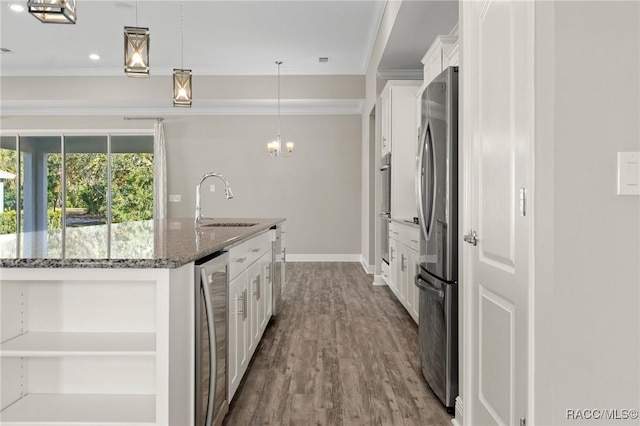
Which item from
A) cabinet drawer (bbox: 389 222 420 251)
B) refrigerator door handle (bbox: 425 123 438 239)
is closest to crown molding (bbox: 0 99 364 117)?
cabinet drawer (bbox: 389 222 420 251)

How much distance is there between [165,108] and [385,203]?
4.45 m

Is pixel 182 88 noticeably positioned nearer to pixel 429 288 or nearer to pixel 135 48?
pixel 135 48

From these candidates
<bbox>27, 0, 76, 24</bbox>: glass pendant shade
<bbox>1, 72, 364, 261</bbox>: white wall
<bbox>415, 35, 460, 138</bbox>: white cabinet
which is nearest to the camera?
<bbox>27, 0, 76, 24</bbox>: glass pendant shade

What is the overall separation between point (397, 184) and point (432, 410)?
309 centimetres

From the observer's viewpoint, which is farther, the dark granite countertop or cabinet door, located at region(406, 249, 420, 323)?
cabinet door, located at region(406, 249, 420, 323)

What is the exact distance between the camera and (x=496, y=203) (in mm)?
1701

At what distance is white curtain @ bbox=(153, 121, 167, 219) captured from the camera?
780 centimetres

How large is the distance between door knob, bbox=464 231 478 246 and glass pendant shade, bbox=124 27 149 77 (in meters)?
2.30

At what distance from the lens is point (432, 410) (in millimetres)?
2285

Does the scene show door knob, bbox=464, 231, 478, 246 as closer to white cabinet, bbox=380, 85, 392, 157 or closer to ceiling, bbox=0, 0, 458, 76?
ceiling, bbox=0, 0, 458, 76

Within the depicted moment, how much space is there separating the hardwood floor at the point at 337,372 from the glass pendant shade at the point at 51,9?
206 cm

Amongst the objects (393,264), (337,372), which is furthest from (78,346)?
(393,264)
